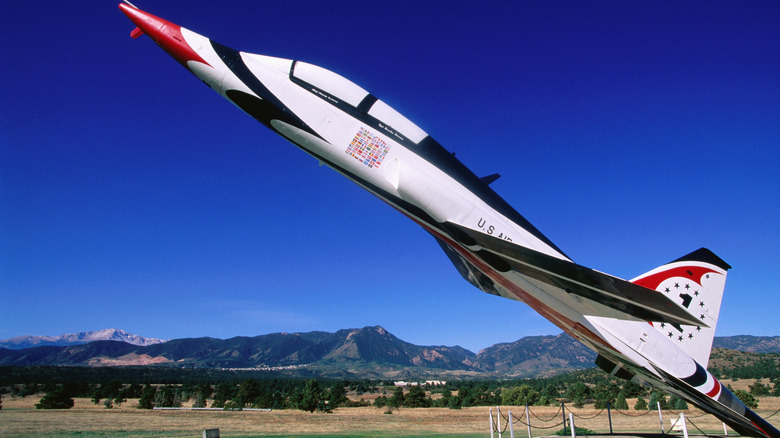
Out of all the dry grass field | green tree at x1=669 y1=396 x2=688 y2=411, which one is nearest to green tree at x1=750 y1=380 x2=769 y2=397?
the dry grass field

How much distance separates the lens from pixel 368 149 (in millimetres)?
10094

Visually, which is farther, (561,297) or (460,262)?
(460,262)

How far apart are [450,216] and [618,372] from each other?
886 centimetres

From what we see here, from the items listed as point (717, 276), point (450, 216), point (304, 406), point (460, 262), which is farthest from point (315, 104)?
point (304, 406)

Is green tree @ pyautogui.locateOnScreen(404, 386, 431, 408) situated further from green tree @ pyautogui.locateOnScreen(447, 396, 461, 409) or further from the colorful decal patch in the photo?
the colorful decal patch

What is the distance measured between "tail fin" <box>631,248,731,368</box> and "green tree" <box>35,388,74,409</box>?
38.5 m

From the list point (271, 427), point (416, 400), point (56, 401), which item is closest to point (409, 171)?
point (271, 427)

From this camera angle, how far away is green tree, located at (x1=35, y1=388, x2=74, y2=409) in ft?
99.5

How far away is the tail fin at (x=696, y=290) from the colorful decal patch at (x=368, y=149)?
365 inches

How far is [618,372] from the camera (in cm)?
1377

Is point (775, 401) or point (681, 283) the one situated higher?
point (681, 283)

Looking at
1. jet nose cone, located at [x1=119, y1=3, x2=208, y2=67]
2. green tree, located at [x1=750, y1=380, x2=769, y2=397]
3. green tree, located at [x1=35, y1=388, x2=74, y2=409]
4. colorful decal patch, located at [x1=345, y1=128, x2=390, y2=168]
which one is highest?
jet nose cone, located at [x1=119, y1=3, x2=208, y2=67]

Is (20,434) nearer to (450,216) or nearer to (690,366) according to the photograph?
(450,216)

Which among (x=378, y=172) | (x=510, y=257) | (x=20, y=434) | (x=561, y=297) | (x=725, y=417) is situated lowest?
(x=20, y=434)
